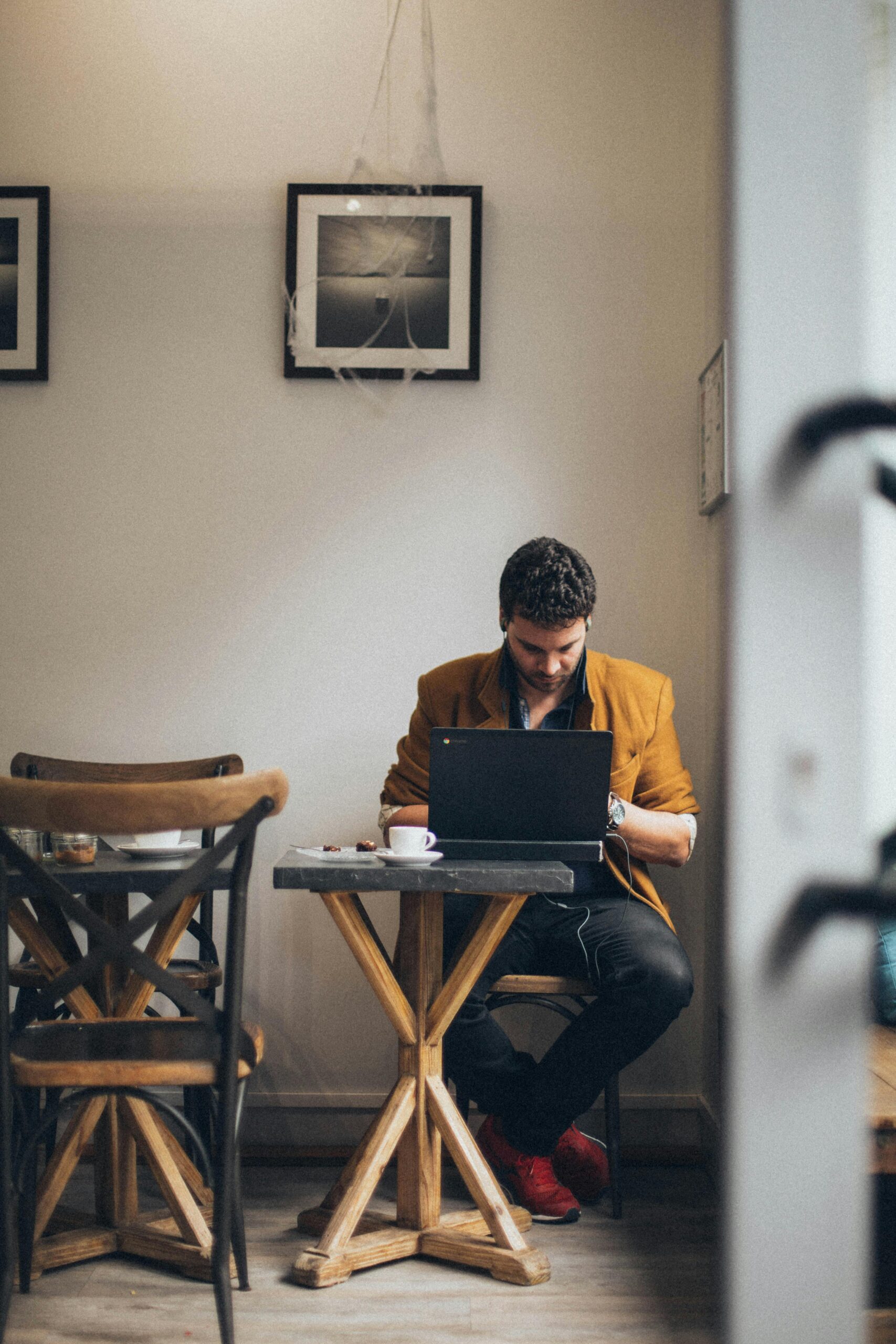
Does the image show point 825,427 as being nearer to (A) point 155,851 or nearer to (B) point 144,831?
(B) point 144,831

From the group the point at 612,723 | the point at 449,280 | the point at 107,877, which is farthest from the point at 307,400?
the point at 107,877

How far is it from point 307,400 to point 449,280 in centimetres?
48

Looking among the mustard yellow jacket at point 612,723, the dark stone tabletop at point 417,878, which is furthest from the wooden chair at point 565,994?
the dark stone tabletop at point 417,878

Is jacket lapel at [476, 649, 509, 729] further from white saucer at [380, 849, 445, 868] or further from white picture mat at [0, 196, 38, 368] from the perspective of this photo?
white picture mat at [0, 196, 38, 368]

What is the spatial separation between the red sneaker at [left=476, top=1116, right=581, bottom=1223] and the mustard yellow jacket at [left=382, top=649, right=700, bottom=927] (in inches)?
22.2

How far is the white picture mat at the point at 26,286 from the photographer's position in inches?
112

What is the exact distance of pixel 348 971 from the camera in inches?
109

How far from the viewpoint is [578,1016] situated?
84.0 inches

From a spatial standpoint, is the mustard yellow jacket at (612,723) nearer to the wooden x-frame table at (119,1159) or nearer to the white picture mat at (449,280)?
the wooden x-frame table at (119,1159)

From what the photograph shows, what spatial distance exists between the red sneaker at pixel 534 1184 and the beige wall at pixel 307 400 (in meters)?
0.82

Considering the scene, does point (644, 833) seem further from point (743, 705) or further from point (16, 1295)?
point (743, 705)

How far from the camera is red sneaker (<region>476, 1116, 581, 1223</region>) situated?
218 centimetres

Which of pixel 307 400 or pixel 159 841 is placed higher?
pixel 307 400

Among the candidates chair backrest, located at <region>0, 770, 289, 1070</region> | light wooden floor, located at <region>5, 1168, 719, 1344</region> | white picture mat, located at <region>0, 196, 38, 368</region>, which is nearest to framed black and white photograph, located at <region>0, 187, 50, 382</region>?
white picture mat, located at <region>0, 196, 38, 368</region>
